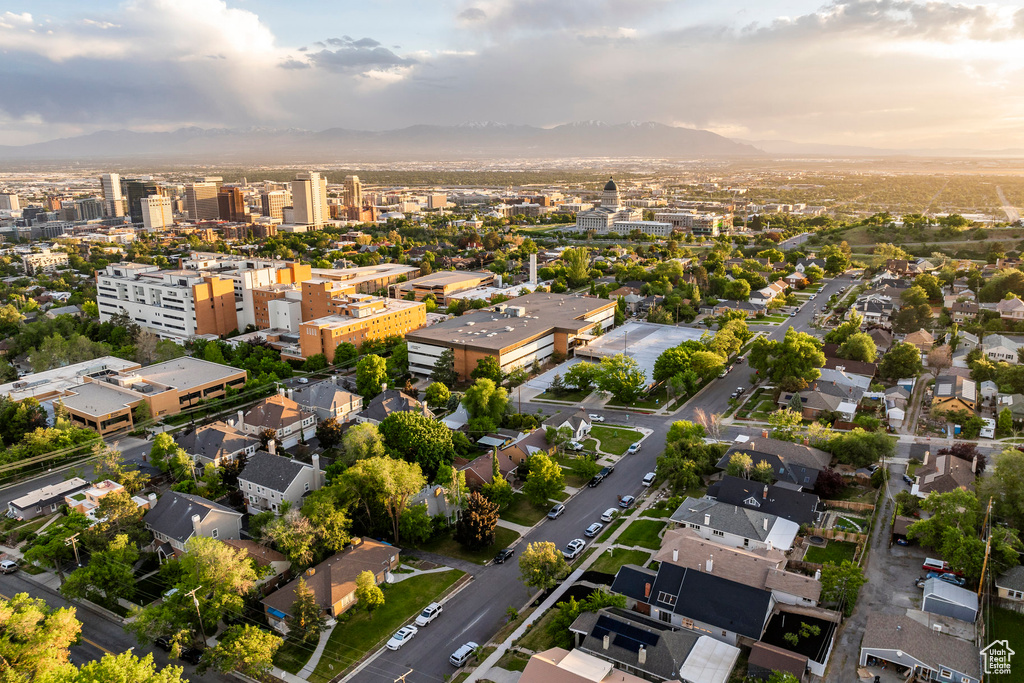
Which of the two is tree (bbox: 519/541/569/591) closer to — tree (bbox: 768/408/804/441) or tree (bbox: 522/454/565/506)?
tree (bbox: 522/454/565/506)

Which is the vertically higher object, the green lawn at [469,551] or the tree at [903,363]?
the tree at [903,363]

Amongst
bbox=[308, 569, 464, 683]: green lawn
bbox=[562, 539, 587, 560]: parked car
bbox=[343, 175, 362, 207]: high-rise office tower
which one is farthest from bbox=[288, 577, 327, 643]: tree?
bbox=[343, 175, 362, 207]: high-rise office tower

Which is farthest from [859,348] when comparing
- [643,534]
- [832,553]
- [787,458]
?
[643,534]

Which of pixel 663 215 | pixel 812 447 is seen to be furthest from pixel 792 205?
pixel 812 447

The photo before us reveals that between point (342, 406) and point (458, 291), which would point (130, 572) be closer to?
point (342, 406)

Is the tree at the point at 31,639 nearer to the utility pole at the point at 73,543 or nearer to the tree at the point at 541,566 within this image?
the utility pole at the point at 73,543

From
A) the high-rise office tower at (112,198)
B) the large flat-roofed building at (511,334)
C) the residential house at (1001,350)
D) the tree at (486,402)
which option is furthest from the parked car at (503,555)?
the high-rise office tower at (112,198)
